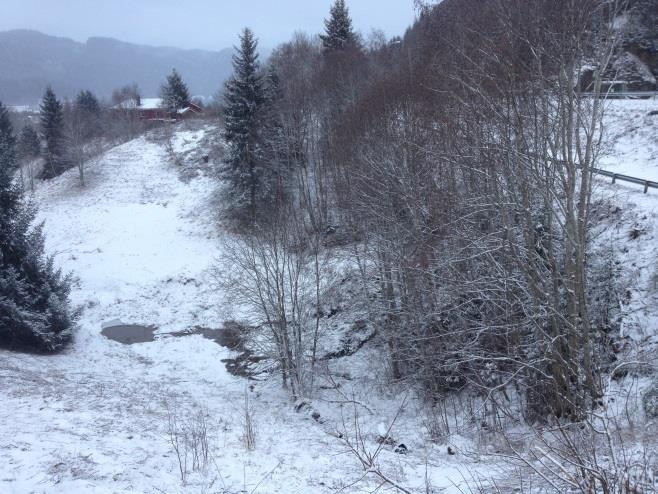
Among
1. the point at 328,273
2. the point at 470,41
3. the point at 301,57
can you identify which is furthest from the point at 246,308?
the point at 301,57

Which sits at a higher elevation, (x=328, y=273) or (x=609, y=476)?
(x=609, y=476)

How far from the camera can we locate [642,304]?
1107 centimetres

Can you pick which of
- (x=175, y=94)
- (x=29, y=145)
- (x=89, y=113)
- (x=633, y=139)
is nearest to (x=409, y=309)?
(x=633, y=139)

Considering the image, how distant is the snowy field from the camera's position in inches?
243

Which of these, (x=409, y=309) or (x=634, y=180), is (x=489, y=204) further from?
(x=634, y=180)

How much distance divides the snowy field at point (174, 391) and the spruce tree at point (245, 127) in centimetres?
323

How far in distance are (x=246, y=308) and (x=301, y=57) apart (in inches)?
915

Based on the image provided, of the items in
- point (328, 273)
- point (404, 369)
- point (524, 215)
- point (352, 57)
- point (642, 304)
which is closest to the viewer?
point (524, 215)

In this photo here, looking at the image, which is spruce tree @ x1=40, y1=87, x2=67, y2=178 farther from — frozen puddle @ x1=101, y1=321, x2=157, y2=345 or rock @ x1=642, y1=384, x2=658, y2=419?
rock @ x1=642, y1=384, x2=658, y2=419

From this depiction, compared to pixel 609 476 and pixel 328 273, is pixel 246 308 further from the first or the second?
pixel 609 476

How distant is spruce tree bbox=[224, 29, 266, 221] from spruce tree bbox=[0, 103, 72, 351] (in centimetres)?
1328

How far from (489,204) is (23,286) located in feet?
47.6

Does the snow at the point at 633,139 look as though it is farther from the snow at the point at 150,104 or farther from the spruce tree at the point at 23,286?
the snow at the point at 150,104

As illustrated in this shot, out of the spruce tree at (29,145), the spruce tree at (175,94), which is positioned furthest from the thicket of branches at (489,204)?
the spruce tree at (29,145)
